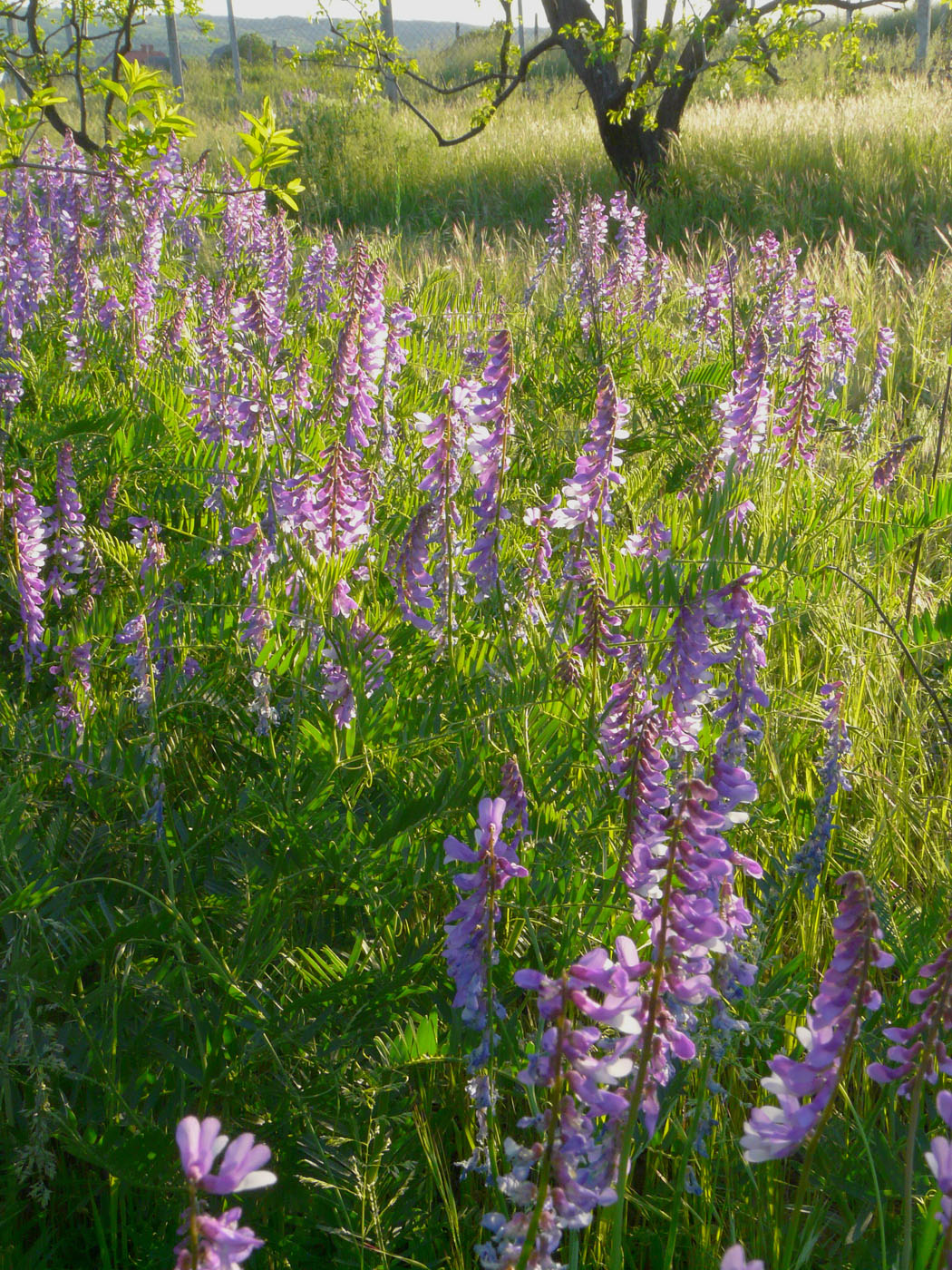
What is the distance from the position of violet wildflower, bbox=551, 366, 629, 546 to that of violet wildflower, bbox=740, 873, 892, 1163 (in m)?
1.16

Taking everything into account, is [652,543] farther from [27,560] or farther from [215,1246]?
[215,1246]

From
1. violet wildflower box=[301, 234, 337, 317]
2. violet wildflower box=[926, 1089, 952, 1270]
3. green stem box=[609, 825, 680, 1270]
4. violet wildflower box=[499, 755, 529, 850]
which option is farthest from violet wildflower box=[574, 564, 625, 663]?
violet wildflower box=[301, 234, 337, 317]

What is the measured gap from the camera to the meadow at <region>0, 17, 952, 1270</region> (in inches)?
34.8

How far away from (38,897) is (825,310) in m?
3.17

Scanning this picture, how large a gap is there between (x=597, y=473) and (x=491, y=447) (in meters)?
0.19

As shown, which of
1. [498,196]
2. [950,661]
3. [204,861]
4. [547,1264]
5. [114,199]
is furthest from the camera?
[498,196]

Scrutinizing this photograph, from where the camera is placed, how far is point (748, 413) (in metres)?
2.46

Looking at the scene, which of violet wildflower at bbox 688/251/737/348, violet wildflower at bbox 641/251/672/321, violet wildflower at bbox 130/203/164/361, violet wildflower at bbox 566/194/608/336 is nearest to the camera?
violet wildflower at bbox 130/203/164/361

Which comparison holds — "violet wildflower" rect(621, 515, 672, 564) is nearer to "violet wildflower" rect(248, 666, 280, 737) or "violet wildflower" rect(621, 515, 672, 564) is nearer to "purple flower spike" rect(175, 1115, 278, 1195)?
"violet wildflower" rect(248, 666, 280, 737)

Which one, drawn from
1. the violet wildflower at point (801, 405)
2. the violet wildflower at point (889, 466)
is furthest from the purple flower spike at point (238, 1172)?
the violet wildflower at point (889, 466)

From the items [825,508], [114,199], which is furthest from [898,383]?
[114,199]

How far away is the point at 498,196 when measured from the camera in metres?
10.9

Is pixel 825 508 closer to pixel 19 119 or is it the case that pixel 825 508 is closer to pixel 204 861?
pixel 204 861

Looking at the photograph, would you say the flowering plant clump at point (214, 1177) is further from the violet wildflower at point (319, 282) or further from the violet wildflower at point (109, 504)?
the violet wildflower at point (319, 282)
